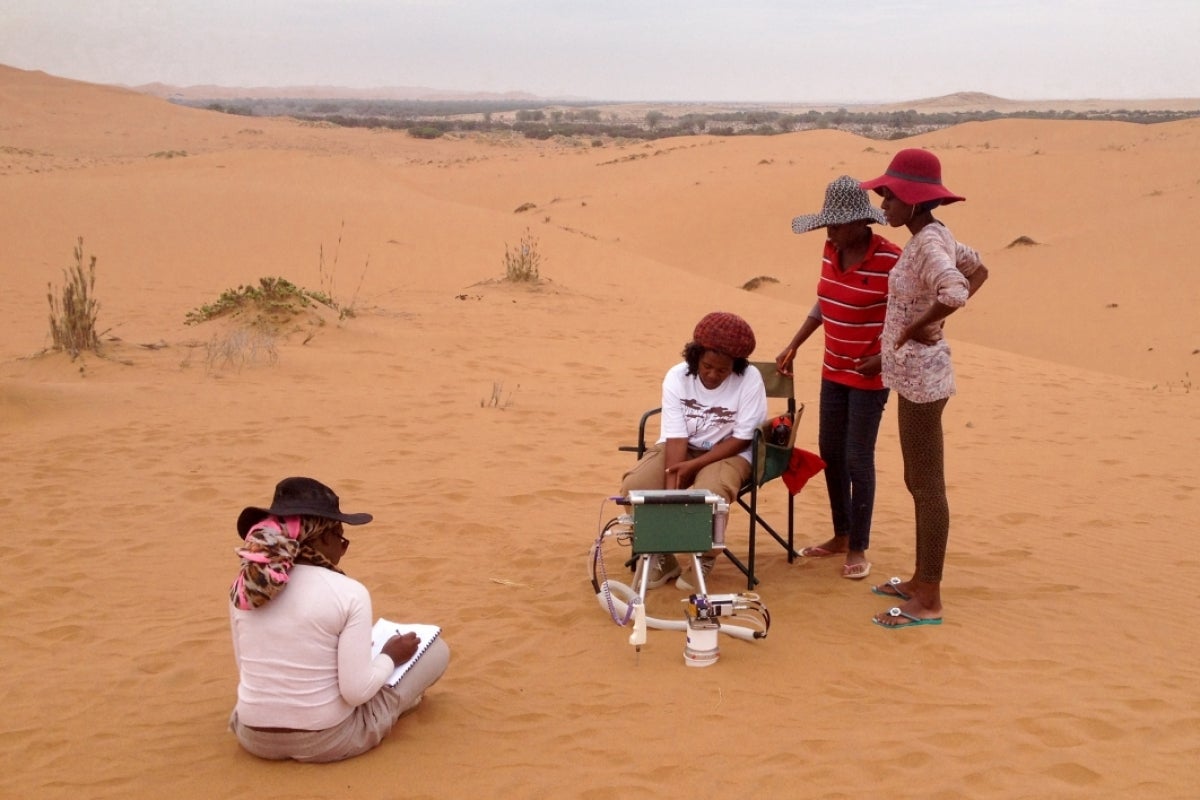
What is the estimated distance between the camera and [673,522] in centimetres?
473

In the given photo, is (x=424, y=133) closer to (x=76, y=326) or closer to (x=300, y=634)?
(x=76, y=326)

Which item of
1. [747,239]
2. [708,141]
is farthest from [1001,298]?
[708,141]

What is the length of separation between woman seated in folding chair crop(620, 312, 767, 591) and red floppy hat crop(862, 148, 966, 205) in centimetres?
101

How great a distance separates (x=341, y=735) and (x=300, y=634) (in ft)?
1.37

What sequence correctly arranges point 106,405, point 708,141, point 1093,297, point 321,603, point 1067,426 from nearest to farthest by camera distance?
point 321,603 → point 106,405 → point 1067,426 → point 1093,297 → point 708,141

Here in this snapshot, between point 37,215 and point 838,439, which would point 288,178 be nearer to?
point 37,215

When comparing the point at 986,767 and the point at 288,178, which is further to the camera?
the point at 288,178

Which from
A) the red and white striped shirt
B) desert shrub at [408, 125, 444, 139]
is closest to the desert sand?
the red and white striped shirt

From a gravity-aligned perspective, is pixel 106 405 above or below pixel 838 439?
below

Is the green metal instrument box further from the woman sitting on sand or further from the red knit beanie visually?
the woman sitting on sand

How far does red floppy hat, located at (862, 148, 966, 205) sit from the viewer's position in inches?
175

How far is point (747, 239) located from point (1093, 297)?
10121 mm

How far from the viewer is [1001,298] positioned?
20484 millimetres

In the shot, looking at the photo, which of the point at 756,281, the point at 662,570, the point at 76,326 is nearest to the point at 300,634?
the point at 662,570
